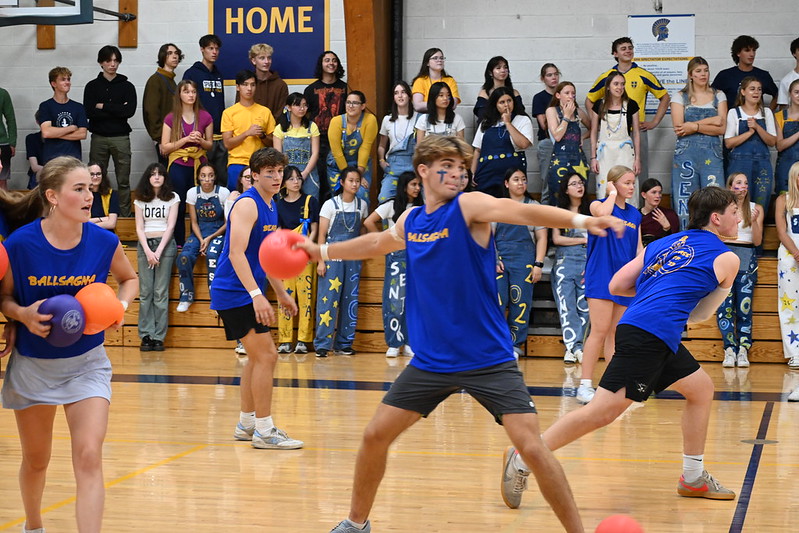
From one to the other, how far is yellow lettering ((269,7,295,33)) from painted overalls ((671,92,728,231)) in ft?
16.4

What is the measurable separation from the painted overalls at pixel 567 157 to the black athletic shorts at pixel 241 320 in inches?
201

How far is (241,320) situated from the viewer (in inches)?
222

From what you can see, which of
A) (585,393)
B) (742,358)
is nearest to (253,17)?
(742,358)

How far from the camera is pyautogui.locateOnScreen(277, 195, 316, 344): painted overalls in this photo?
1012 centimetres

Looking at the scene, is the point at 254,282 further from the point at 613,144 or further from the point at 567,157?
the point at 613,144

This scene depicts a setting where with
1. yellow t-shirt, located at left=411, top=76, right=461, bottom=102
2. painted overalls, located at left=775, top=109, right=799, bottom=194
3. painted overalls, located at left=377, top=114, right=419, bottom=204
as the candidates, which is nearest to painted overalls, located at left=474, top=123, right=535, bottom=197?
painted overalls, located at left=377, top=114, right=419, bottom=204

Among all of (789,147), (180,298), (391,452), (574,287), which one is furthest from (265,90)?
(391,452)

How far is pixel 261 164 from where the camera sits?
5.56m

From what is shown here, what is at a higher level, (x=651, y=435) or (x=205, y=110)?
(x=205, y=110)

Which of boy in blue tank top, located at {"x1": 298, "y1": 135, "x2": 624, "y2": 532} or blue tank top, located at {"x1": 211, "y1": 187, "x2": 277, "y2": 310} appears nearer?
boy in blue tank top, located at {"x1": 298, "y1": 135, "x2": 624, "y2": 532}

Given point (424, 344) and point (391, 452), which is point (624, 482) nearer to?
point (391, 452)

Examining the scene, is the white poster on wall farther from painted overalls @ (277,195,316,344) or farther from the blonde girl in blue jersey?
the blonde girl in blue jersey

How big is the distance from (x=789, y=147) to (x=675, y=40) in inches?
84.6

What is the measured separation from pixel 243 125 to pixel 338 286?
216 centimetres
